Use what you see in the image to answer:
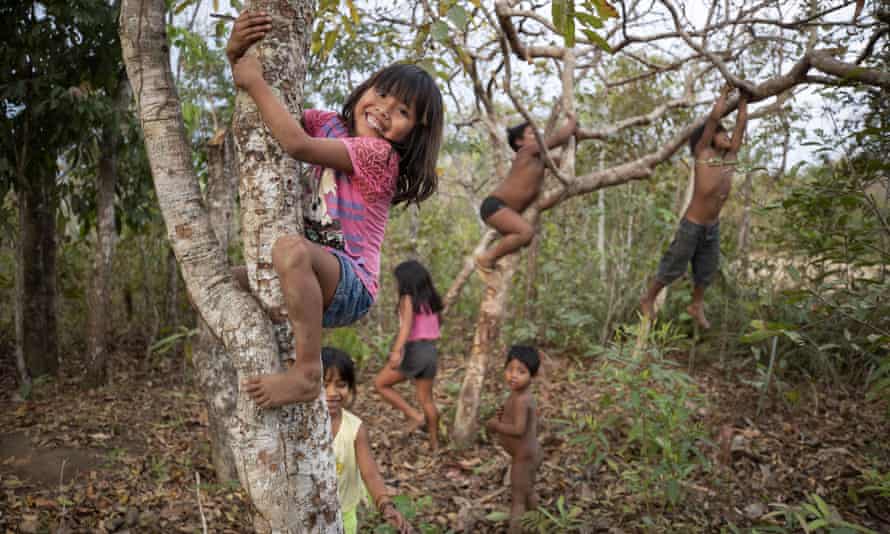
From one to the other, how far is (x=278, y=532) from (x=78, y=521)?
2547 millimetres

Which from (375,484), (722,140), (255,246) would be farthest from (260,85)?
(722,140)

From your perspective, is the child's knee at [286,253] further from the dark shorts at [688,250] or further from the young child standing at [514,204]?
the dark shorts at [688,250]

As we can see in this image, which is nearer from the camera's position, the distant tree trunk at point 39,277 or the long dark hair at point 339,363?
the long dark hair at point 339,363

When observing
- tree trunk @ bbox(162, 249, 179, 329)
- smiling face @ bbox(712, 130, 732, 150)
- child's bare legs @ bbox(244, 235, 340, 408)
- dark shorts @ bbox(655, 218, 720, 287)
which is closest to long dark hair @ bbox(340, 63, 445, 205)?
child's bare legs @ bbox(244, 235, 340, 408)

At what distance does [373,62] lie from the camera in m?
5.68

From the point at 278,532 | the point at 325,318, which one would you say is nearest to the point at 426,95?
the point at 325,318

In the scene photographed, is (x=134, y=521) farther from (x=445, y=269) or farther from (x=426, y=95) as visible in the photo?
(x=445, y=269)

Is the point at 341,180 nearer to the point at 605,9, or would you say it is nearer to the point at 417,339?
the point at 605,9

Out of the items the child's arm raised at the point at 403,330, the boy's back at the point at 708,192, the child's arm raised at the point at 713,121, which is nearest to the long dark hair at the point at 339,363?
the child's arm raised at the point at 403,330

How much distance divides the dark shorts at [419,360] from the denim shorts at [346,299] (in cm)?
274

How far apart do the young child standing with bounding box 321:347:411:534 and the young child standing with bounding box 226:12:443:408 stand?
2.75ft

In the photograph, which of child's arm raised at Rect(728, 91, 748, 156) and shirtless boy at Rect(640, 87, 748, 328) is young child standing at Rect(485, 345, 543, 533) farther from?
child's arm raised at Rect(728, 91, 748, 156)

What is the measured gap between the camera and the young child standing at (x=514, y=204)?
14.1 ft

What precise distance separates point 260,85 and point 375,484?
5.36 ft
